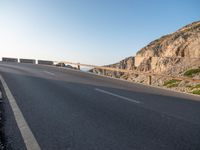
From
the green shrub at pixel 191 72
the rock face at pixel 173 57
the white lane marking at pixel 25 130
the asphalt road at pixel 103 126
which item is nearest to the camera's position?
the white lane marking at pixel 25 130

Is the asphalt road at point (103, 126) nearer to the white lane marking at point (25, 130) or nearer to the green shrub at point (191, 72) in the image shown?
the white lane marking at point (25, 130)

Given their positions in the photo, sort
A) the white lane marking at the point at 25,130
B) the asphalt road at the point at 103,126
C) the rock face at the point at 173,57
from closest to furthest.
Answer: the white lane marking at the point at 25,130 < the asphalt road at the point at 103,126 < the rock face at the point at 173,57

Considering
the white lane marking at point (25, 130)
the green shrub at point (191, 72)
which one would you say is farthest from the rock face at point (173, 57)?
the white lane marking at point (25, 130)

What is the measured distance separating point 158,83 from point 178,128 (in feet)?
66.8

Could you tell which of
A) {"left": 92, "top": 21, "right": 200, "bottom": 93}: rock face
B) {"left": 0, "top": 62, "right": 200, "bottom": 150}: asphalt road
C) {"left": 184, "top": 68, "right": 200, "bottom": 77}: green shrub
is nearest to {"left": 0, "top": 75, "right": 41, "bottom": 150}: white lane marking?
{"left": 0, "top": 62, "right": 200, "bottom": 150}: asphalt road

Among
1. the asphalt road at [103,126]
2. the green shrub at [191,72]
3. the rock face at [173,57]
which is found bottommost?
the asphalt road at [103,126]

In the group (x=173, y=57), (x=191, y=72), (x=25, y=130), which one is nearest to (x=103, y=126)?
(x=25, y=130)

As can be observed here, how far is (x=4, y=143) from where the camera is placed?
525 centimetres

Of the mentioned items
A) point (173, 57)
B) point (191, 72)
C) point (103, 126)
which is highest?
point (173, 57)

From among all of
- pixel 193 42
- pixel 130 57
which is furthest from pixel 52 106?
pixel 130 57

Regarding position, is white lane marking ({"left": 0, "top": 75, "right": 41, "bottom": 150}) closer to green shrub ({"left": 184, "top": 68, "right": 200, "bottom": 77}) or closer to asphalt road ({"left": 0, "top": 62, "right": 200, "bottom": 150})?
asphalt road ({"left": 0, "top": 62, "right": 200, "bottom": 150})

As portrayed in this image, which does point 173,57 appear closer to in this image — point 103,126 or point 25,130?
point 103,126

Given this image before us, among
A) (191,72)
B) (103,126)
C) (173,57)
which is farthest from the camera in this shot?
(173,57)

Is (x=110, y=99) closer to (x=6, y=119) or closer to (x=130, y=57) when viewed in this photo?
(x=6, y=119)
